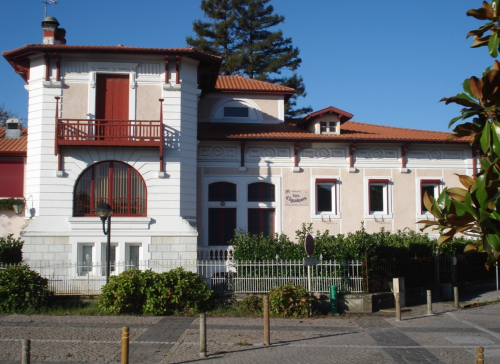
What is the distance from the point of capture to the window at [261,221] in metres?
20.3

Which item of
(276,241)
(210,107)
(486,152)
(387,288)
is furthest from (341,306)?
(486,152)

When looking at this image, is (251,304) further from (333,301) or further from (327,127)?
(327,127)

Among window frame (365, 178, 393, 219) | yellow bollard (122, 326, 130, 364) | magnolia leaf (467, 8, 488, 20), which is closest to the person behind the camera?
magnolia leaf (467, 8, 488, 20)

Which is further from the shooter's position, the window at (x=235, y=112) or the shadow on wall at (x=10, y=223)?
the window at (x=235, y=112)

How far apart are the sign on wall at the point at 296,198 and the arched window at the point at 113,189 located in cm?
563

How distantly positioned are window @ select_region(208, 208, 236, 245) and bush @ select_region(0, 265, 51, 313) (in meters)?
6.84

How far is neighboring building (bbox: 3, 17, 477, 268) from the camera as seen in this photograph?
57.0 ft

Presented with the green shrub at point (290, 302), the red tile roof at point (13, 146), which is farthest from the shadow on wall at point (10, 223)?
the green shrub at point (290, 302)

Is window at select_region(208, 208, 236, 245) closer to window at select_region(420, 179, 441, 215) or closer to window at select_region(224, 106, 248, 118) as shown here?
window at select_region(224, 106, 248, 118)

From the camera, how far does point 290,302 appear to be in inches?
575

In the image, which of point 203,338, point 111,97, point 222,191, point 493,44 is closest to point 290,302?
point 203,338

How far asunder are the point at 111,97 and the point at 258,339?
10.1 m

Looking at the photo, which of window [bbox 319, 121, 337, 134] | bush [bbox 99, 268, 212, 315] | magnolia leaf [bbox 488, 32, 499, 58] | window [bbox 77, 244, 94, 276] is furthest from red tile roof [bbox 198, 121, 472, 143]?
magnolia leaf [bbox 488, 32, 499, 58]

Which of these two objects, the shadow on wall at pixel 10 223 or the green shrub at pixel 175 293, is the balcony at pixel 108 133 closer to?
the shadow on wall at pixel 10 223
